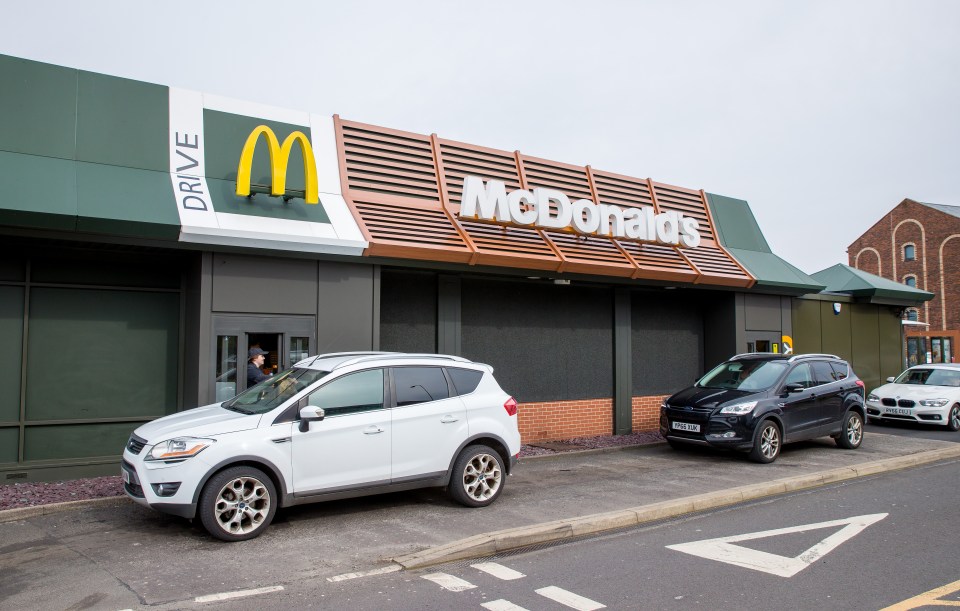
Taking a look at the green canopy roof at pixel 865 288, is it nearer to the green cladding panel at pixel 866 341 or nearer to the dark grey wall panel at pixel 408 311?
the green cladding panel at pixel 866 341

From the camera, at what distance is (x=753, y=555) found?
6.12 m

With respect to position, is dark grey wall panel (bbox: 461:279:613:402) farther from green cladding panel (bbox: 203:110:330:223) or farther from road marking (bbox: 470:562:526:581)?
road marking (bbox: 470:562:526:581)

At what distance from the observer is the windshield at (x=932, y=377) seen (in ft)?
52.5

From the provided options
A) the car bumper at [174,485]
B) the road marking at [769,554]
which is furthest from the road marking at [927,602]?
the car bumper at [174,485]

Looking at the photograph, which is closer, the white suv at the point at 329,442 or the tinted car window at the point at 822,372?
the white suv at the point at 329,442

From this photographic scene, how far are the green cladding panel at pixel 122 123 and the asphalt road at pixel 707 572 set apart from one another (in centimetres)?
675

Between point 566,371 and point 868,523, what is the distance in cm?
684

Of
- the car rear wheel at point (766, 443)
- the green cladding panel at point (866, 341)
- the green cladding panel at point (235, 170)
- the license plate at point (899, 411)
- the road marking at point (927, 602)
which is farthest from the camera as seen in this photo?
the green cladding panel at point (866, 341)

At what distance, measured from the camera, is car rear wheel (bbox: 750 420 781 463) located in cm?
1065

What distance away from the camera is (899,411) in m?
15.6

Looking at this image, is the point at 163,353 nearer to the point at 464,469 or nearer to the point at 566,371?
the point at 464,469

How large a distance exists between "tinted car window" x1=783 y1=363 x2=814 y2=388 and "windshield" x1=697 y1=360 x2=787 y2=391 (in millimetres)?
169

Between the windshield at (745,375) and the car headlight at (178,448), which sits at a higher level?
the windshield at (745,375)

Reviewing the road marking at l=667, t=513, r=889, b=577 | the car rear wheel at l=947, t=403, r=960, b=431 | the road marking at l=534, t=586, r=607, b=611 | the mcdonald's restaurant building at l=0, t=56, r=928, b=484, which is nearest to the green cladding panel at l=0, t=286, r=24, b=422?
the mcdonald's restaurant building at l=0, t=56, r=928, b=484
